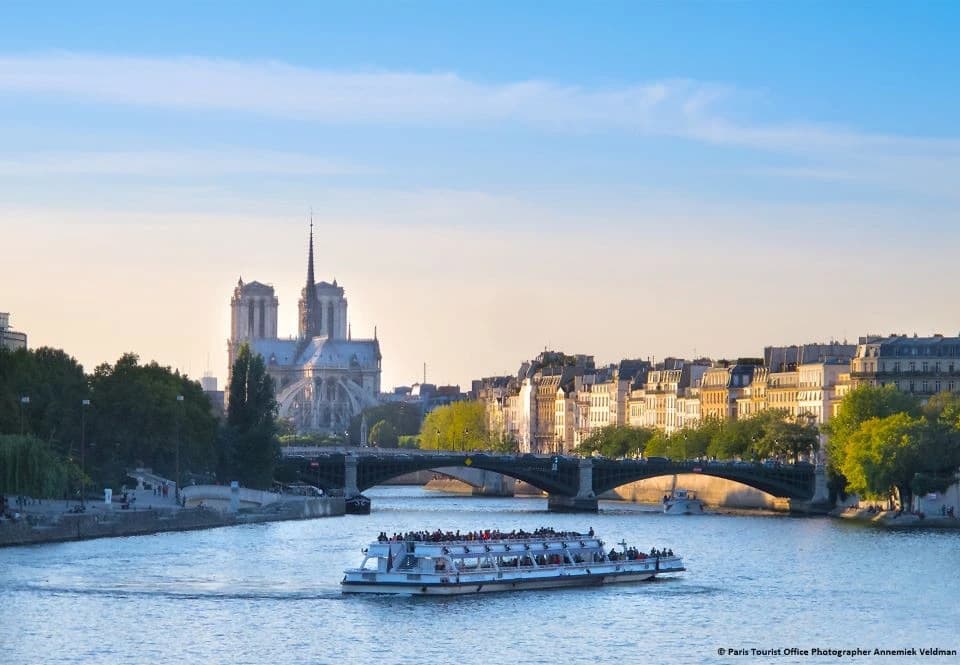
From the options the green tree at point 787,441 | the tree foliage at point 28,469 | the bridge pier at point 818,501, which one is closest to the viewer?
the tree foliage at point 28,469

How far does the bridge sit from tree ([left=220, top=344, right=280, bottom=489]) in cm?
651

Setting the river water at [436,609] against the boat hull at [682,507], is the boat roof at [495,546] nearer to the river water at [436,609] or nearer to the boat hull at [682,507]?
the river water at [436,609]

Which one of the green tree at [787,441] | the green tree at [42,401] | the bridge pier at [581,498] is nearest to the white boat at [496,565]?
the green tree at [42,401]

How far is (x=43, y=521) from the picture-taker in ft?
318

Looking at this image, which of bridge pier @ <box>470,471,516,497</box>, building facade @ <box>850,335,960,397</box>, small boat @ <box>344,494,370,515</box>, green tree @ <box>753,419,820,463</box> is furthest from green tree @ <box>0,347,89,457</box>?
bridge pier @ <box>470,471,516,497</box>

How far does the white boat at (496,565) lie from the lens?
78562mm

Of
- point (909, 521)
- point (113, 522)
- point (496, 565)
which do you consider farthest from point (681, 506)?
point (496, 565)

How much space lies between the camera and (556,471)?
146500 mm

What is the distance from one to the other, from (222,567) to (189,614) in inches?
581

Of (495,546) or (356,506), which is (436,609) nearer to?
(495,546)

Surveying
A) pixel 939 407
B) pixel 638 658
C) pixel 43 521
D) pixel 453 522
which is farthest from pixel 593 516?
pixel 638 658

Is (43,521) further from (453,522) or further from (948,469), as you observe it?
(948,469)

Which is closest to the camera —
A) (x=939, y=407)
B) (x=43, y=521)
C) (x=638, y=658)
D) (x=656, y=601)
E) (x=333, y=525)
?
(x=638, y=658)

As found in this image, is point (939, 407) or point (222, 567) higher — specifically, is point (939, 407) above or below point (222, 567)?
above
